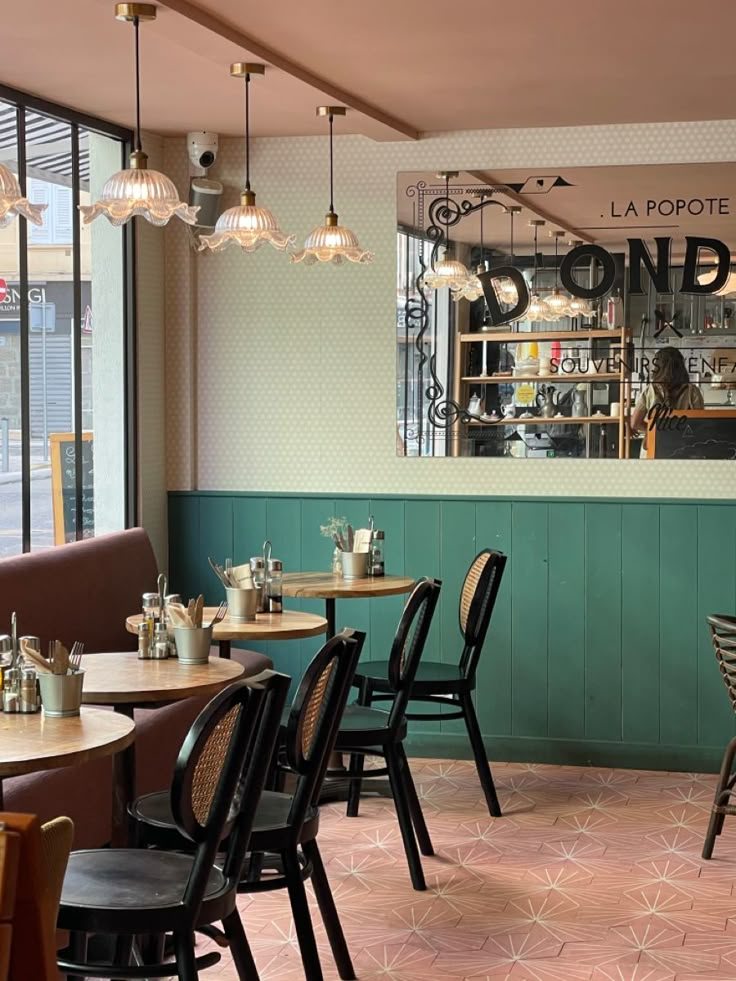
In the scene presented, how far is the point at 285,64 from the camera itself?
5.30 meters

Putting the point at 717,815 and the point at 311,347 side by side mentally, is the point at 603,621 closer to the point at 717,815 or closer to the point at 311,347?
the point at 717,815

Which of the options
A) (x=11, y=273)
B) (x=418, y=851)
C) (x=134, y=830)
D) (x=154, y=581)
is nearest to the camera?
(x=134, y=830)

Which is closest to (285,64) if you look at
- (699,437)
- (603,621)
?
(699,437)

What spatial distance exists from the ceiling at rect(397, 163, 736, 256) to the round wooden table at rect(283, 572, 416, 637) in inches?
72.5

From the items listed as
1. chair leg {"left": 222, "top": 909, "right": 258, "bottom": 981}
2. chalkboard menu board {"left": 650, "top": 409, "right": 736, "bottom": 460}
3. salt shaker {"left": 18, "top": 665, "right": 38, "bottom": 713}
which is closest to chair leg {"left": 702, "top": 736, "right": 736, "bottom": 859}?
chalkboard menu board {"left": 650, "top": 409, "right": 736, "bottom": 460}

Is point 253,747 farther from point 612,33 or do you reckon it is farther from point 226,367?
point 226,367

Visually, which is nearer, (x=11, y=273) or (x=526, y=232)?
(x=11, y=273)

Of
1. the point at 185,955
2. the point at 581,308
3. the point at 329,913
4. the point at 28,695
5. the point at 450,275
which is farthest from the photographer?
the point at 450,275

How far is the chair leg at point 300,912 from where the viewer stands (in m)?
3.67

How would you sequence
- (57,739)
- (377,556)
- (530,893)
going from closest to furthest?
1. (57,739)
2. (530,893)
3. (377,556)

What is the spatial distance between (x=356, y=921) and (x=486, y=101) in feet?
A: 11.5

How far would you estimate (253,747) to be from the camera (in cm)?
335

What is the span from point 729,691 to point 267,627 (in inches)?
70.8

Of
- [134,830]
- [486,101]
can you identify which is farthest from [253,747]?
[486,101]
